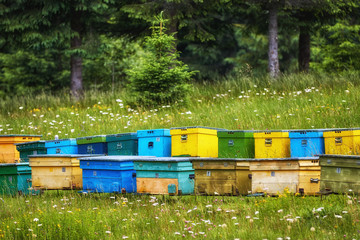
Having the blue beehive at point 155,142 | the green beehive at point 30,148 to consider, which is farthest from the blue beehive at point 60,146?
the blue beehive at point 155,142

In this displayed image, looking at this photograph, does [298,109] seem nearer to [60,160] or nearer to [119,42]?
[60,160]

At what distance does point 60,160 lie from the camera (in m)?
8.83

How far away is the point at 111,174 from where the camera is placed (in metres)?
8.16

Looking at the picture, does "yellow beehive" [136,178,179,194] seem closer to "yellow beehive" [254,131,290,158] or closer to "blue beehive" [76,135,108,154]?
"yellow beehive" [254,131,290,158]

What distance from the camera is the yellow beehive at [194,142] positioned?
8.97 metres

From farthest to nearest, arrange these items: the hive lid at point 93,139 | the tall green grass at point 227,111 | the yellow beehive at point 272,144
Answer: the tall green grass at point 227,111 → the hive lid at point 93,139 → the yellow beehive at point 272,144

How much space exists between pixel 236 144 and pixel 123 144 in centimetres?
245

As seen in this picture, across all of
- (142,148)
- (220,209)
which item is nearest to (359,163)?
(220,209)

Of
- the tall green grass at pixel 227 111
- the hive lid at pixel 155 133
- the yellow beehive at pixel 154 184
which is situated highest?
the tall green grass at pixel 227 111

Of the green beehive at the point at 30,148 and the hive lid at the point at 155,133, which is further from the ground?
the hive lid at the point at 155,133

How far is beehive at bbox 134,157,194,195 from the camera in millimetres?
7570

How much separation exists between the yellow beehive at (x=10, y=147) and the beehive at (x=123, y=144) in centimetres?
240

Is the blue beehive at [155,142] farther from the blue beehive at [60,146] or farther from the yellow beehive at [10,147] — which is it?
the yellow beehive at [10,147]

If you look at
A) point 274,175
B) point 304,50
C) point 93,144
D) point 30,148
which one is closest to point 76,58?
point 304,50
